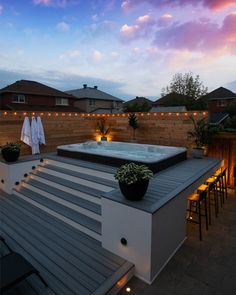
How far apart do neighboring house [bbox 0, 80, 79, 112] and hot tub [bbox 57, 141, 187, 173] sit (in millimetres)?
8782

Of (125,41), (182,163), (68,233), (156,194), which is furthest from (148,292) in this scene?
(125,41)

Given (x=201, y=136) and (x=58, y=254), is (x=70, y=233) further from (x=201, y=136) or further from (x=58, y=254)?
(x=201, y=136)

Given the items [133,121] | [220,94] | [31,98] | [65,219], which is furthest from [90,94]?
[65,219]

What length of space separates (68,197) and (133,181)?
1718 mm

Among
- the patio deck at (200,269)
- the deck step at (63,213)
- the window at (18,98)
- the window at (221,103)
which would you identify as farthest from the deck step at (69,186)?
the window at (221,103)

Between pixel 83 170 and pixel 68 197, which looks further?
pixel 83 170

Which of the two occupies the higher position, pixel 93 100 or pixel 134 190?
pixel 93 100

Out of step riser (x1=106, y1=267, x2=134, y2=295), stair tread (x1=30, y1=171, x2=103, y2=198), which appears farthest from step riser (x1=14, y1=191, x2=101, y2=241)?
step riser (x1=106, y1=267, x2=134, y2=295)

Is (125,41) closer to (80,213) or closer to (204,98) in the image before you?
(80,213)

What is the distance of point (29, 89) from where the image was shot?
1365 cm

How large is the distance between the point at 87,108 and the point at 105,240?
1772cm

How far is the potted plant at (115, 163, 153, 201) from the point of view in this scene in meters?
2.35

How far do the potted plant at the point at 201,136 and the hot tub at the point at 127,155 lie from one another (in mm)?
340

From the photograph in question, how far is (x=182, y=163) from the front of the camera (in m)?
4.57
